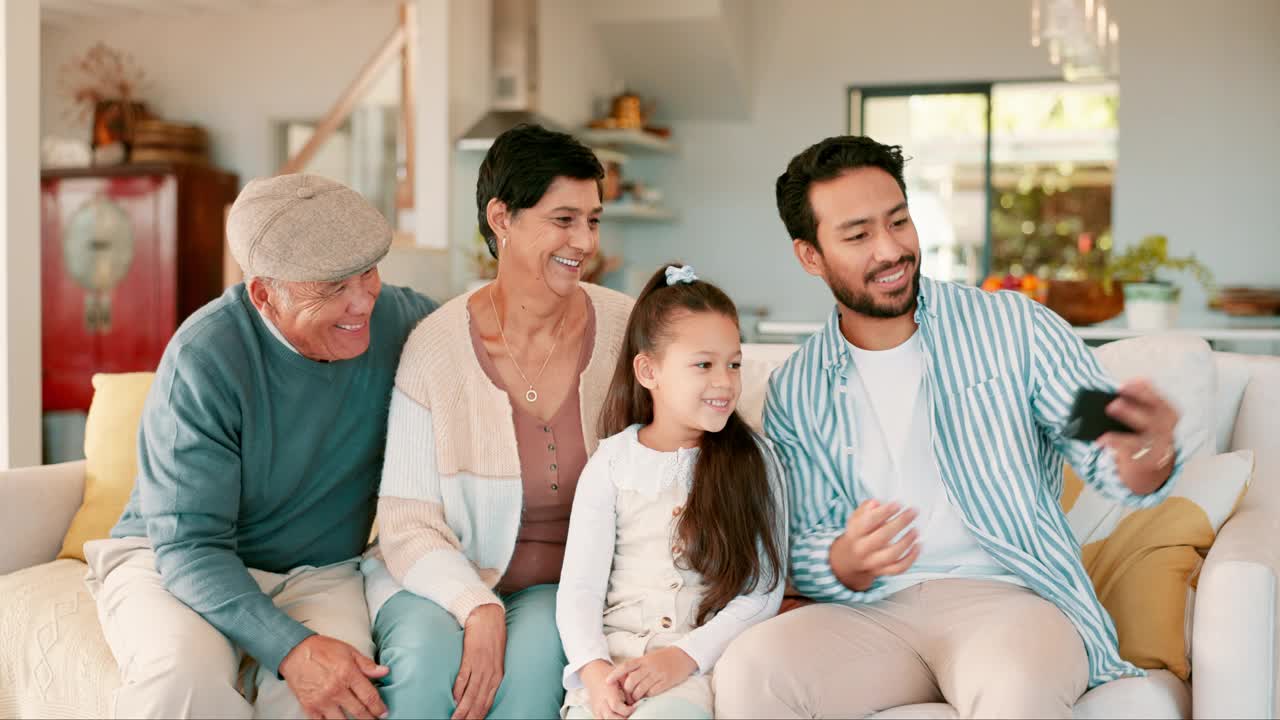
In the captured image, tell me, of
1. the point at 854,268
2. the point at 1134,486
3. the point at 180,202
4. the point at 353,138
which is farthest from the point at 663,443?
the point at 353,138

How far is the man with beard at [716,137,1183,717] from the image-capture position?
182cm

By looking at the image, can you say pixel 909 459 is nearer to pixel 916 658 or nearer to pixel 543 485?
pixel 916 658

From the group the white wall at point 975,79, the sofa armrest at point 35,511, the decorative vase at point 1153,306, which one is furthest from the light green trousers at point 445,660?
the white wall at point 975,79

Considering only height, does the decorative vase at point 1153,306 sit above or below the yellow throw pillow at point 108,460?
above

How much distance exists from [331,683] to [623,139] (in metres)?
5.63

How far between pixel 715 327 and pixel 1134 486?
2.34ft

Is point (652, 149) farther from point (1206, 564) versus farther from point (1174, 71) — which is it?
point (1206, 564)

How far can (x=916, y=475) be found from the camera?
206 centimetres

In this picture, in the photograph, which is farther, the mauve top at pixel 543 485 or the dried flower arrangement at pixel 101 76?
the dried flower arrangement at pixel 101 76

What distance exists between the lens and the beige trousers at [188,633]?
1.78 metres

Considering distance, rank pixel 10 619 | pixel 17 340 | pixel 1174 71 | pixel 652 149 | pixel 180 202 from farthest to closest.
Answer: pixel 652 149 < pixel 1174 71 < pixel 180 202 < pixel 17 340 < pixel 10 619

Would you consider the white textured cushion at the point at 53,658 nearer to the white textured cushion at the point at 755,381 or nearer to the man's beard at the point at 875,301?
the white textured cushion at the point at 755,381

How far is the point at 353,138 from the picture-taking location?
7.50 metres

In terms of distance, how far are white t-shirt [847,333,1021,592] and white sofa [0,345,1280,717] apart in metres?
0.27
